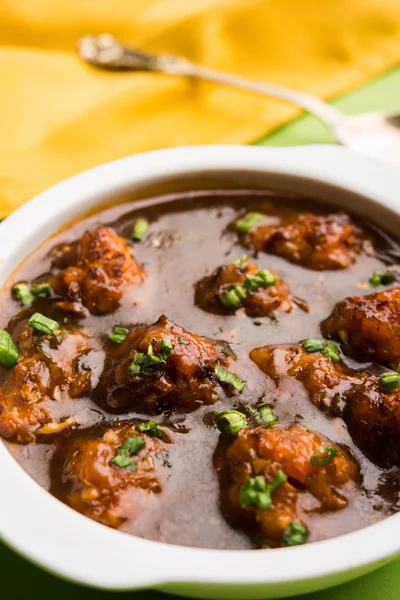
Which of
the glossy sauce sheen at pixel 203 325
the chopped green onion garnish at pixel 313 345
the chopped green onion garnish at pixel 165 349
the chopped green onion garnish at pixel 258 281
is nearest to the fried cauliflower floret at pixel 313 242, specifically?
the glossy sauce sheen at pixel 203 325

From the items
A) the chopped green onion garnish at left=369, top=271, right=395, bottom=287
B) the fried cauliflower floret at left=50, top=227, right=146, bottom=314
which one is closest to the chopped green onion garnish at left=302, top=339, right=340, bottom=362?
the chopped green onion garnish at left=369, top=271, right=395, bottom=287

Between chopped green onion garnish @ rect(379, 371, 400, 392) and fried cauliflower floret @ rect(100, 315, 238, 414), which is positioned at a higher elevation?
chopped green onion garnish @ rect(379, 371, 400, 392)

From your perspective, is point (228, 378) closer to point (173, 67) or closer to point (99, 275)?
point (99, 275)

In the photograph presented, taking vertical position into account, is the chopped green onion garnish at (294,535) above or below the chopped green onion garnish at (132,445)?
below

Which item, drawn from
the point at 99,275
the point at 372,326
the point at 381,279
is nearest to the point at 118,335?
the point at 99,275

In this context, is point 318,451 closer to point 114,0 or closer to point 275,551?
point 275,551

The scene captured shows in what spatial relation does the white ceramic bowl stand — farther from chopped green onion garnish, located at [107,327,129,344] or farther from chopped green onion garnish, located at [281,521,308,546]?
chopped green onion garnish, located at [107,327,129,344]

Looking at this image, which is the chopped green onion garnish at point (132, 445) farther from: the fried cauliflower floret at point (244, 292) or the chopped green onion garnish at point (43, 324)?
the fried cauliflower floret at point (244, 292)
